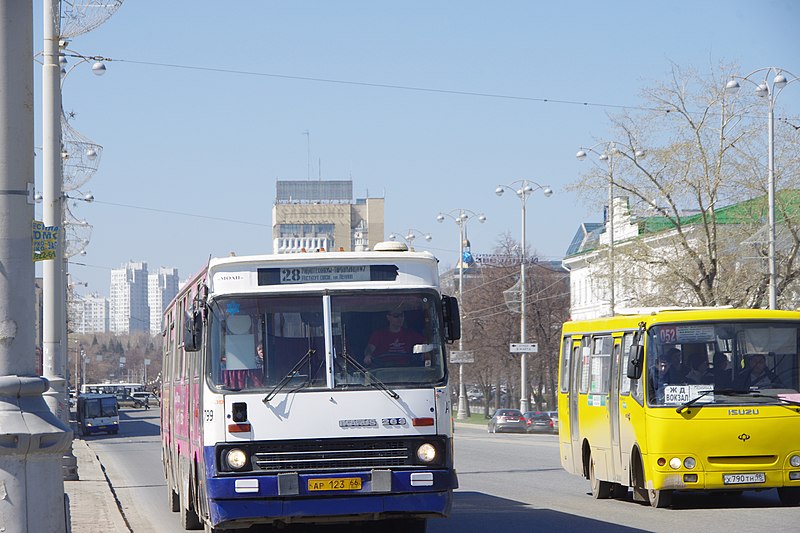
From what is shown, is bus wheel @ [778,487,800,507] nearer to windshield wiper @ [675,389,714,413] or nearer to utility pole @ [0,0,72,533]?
windshield wiper @ [675,389,714,413]

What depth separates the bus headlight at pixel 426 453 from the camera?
36.7 feet

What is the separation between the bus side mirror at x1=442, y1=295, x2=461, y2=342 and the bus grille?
1063 mm

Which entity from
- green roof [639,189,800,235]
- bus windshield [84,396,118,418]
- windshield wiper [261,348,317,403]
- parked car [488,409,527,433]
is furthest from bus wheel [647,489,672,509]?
bus windshield [84,396,118,418]

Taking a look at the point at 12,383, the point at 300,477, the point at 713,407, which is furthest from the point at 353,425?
the point at 713,407

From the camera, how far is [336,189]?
130 metres

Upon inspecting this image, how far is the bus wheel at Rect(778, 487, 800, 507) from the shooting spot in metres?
16.6

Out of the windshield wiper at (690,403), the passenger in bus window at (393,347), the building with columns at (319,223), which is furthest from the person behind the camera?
the building with columns at (319,223)

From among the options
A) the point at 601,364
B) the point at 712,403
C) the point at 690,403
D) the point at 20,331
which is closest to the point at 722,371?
the point at 712,403

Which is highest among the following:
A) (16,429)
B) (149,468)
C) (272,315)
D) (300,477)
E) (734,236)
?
(734,236)

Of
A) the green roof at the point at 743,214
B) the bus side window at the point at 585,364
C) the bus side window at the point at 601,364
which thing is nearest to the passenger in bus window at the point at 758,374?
the bus side window at the point at 601,364

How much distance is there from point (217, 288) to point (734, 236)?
115 ft

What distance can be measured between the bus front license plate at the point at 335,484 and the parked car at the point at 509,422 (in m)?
49.8

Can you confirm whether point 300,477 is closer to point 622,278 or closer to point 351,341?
point 351,341

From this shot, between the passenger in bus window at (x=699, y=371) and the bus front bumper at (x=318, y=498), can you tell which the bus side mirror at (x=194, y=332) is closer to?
the bus front bumper at (x=318, y=498)
